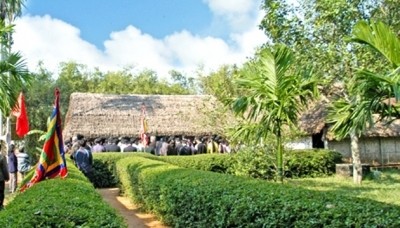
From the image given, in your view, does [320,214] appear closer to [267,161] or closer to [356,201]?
[356,201]

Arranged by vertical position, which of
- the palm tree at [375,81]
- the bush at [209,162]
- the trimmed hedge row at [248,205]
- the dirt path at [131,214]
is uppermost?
the palm tree at [375,81]

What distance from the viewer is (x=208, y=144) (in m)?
23.4

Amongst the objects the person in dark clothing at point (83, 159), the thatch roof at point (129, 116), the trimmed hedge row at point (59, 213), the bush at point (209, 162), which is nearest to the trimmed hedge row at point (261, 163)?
the bush at point (209, 162)

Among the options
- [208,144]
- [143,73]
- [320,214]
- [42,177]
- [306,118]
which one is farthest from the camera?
[143,73]

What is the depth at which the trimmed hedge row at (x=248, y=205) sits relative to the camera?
4.34 m

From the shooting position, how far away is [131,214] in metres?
11.9

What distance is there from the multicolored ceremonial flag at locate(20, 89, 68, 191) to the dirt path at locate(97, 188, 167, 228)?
1.90 meters

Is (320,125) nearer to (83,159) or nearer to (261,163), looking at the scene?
(261,163)

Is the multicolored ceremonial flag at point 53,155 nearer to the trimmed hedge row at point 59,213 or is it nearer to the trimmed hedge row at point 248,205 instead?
the trimmed hedge row at point 248,205

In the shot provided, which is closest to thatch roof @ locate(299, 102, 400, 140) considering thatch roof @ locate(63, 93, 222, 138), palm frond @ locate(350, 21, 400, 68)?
thatch roof @ locate(63, 93, 222, 138)

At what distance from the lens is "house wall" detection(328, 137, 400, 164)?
90.1 ft

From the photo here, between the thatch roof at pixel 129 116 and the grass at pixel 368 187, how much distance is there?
988 centimetres

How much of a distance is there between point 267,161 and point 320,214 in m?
13.2

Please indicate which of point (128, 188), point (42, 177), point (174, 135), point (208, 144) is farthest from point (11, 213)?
point (174, 135)
